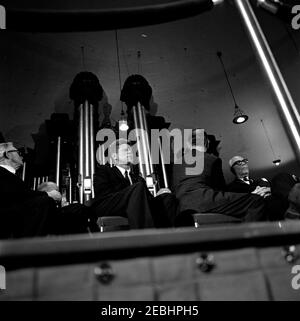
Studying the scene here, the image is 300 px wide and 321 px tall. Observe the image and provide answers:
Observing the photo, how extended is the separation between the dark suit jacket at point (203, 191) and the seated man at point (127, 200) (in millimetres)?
Answer: 200

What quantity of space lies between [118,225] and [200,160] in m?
0.82

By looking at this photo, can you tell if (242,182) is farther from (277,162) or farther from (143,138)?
(277,162)

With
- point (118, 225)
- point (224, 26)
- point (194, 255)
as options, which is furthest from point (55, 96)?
point (194, 255)

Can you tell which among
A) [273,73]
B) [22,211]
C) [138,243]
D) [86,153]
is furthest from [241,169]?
[138,243]

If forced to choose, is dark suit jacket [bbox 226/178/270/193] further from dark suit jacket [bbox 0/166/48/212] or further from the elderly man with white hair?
dark suit jacket [bbox 0/166/48/212]

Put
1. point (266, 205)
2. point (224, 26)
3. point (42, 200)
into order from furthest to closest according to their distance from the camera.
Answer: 1. point (224, 26)
2. point (266, 205)
3. point (42, 200)

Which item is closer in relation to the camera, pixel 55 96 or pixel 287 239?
pixel 287 239

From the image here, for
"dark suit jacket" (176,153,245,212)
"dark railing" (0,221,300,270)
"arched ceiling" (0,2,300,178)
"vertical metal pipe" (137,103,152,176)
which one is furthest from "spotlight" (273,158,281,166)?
"dark railing" (0,221,300,270)

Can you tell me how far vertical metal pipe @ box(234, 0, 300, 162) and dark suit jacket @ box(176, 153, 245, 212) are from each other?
164cm

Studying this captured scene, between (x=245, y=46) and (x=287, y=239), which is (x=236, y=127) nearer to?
(x=245, y=46)

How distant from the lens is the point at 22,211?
1798 mm

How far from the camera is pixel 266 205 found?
2258 millimetres

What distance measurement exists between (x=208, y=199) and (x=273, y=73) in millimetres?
1662

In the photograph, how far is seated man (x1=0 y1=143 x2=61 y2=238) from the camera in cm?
175
